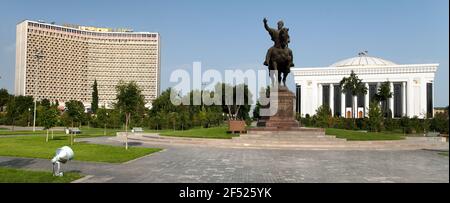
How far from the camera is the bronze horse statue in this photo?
2789cm

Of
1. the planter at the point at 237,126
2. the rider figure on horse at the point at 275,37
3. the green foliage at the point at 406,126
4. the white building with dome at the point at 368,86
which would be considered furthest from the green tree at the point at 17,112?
the white building with dome at the point at 368,86

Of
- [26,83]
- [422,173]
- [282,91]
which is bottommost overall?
[422,173]

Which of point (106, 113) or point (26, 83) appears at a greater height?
point (26, 83)

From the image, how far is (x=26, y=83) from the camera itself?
140750 millimetres

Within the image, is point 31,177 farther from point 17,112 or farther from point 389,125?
point 17,112

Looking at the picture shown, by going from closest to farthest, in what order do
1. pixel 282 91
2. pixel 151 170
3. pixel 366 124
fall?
pixel 151 170, pixel 282 91, pixel 366 124

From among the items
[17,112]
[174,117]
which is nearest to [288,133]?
[174,117]

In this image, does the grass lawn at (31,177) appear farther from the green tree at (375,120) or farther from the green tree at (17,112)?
the green tree at (17,112)

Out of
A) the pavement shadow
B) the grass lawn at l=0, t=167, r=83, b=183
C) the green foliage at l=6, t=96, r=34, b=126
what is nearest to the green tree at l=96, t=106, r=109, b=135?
the green foliage at l=6, t=96, r=34, b=126

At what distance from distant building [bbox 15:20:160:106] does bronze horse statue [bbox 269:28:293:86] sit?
123m
